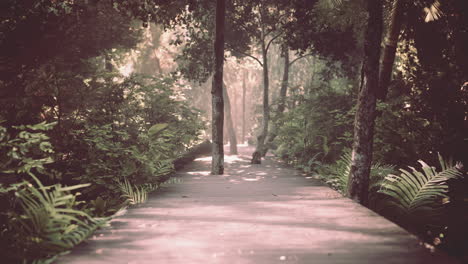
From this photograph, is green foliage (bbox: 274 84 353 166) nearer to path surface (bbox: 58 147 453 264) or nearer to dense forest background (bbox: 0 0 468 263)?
dense forest background (bbox: 0 0 468 263)

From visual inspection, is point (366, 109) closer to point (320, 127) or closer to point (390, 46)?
point (390, 46)

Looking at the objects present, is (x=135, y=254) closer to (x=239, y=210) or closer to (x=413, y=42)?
(x=239, y=210)

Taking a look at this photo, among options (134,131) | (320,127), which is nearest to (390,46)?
(320,127)

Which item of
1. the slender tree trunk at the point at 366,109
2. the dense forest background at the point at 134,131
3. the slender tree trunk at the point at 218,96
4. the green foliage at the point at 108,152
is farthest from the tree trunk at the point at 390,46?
the green foliage at the point at 108,152

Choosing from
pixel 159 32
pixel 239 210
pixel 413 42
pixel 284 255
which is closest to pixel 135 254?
pixel 284 255

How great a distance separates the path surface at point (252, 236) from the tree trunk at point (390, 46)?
5.15m

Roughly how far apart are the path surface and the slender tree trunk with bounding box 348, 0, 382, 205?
126 centimetres

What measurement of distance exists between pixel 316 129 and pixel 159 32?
27937 millimetres

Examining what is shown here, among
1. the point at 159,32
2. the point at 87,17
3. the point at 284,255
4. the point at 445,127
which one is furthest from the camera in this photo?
the point at 159,32

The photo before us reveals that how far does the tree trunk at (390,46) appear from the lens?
9.20m

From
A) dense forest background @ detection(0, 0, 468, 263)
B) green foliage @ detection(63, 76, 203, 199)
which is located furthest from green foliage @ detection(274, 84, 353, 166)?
green foliage @ detection(63, 76, 203, 199)

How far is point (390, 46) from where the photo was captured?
10.0 metres

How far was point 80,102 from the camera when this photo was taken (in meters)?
10.3

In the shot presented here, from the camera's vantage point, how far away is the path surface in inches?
150
